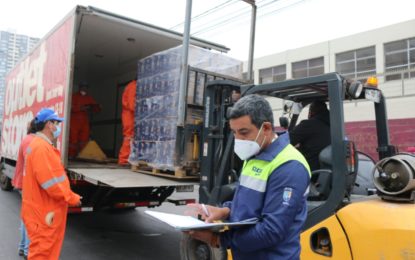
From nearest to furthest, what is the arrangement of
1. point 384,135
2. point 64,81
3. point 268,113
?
point 268,113
point 384,135
point 64,81

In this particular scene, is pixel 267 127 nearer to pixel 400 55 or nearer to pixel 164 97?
pixel 164 97

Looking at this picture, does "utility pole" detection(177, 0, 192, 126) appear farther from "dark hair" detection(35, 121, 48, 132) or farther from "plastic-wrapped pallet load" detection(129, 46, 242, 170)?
"dark hair" detection(35, 121, 48, 132)

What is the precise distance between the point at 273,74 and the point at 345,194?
24348mm

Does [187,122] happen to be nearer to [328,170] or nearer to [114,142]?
[328,170]

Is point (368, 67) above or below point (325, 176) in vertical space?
above

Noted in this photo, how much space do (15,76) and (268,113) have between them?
9269 mm

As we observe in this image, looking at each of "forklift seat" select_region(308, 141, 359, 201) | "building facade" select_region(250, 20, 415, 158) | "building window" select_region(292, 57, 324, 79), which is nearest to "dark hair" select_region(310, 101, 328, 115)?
"forklift seat" select_region(308, 141, 359, 201)

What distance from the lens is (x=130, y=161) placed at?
611 centimetres

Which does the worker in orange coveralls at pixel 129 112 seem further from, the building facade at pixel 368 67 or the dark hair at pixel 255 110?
the building facade at pixel 368 67

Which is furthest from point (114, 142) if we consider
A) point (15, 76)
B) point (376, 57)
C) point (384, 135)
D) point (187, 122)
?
point (376, 57)

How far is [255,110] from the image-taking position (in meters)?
1.86

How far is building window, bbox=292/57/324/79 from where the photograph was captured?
2392 centimetres

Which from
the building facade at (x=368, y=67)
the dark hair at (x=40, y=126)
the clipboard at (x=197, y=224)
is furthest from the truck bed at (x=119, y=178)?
the building facade at (x=368, y=67)

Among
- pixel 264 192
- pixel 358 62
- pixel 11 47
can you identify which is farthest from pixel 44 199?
pixel 11 47
